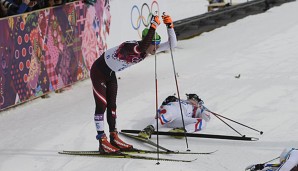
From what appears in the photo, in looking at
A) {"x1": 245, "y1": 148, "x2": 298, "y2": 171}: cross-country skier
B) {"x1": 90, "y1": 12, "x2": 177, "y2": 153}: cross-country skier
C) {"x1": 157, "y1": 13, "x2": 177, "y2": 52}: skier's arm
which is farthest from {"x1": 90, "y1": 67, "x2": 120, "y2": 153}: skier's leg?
{"x1": 245, "y1": 148, "x2": 298, "y2": 171}: cross-country skier

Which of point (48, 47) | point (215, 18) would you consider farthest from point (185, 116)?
point (215, 18)

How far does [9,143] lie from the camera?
848 centimetres

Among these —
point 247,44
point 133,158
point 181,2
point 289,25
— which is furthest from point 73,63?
point 181,2

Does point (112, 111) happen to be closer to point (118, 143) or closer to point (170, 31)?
point (118, 143)

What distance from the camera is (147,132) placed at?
8.23 m

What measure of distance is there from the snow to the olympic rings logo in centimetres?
98

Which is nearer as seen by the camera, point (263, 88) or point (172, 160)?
point (172, 160)

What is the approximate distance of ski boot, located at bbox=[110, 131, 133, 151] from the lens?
773 centimetres

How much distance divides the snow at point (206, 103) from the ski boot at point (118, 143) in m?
0.36

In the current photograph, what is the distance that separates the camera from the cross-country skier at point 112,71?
294 inches

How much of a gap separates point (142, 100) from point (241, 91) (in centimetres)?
193

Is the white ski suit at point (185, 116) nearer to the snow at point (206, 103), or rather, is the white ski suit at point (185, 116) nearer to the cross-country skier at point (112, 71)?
the snow at point (206, 103)

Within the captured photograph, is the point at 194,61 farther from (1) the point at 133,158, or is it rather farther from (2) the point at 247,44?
(1) the point at 133,158

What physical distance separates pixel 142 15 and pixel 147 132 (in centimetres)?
711
